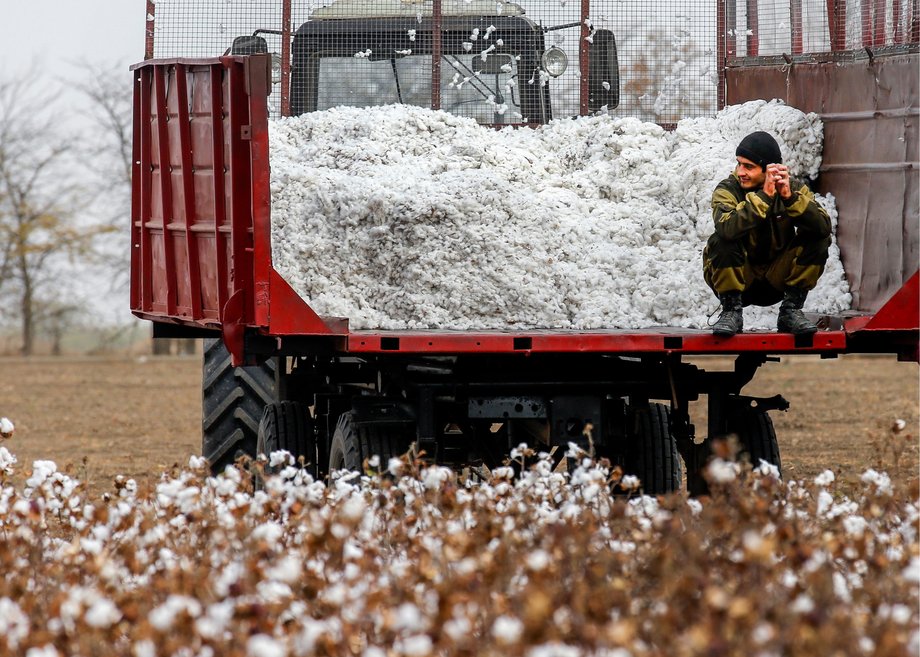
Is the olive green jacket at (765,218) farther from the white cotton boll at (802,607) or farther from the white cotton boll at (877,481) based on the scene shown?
the white cotton boll at (802,607)

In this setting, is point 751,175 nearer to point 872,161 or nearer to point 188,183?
point 872,161

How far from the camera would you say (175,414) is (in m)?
16.4

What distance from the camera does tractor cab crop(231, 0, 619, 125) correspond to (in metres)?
8.91

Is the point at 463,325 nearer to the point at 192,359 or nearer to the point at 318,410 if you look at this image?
the point at 318,410

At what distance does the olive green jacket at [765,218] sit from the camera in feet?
21.6

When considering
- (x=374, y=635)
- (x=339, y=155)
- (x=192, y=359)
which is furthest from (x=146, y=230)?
(x=192, y=359)

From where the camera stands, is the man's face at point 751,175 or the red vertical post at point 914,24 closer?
the man's face at point 751,175

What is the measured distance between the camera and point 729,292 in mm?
6613

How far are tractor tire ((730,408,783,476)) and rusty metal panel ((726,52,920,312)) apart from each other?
0.77 metres

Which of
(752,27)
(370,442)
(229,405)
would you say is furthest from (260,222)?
(752,27)

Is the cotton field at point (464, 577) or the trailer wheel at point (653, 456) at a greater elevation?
the cotton field at point (464, 577)

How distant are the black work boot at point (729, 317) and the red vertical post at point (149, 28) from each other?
3.46 meters

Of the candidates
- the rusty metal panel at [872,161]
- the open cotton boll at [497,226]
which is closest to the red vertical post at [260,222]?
the open cotton boll at [497,226]

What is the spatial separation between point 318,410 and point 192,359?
2197 cm
